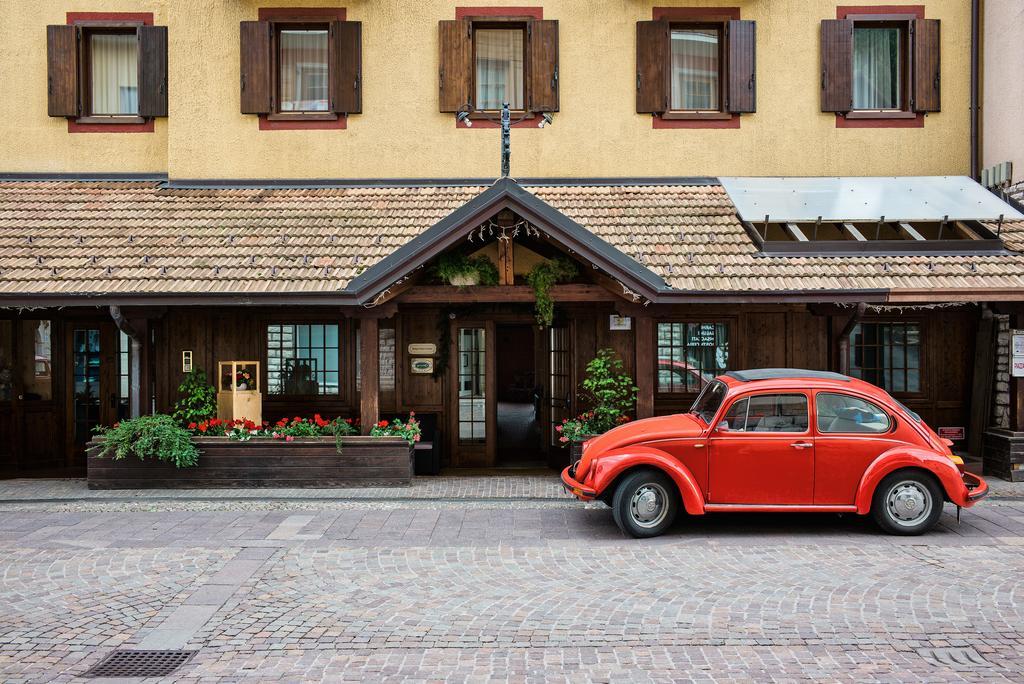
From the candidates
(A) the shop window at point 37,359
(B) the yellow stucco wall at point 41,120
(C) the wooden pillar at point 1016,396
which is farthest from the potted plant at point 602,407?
(A) the shop window at point 37,359

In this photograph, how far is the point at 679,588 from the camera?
6.81m

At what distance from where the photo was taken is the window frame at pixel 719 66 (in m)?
13.5

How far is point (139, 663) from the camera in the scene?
5430mm

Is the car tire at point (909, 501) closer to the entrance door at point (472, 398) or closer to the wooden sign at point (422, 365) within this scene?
the entrance door at point (472, 398)

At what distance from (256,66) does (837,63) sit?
362 inches

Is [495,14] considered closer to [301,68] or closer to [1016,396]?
[301,68]

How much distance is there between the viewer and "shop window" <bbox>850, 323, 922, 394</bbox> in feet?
43.0

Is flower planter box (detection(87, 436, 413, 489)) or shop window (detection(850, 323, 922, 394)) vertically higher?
shop window (detection(850, 323, 922, 394))

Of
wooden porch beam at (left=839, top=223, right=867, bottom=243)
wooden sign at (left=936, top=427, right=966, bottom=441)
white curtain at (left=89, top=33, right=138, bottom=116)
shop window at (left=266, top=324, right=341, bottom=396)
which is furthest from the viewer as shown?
white curtain at (left=89, top=33, right=138, bottom=116)

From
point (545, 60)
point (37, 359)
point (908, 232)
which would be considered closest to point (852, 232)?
point (908, 232)

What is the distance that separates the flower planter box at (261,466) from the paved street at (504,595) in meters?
1.06

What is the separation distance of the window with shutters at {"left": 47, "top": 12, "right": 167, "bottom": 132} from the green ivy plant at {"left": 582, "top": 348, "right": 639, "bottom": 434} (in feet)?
27.3

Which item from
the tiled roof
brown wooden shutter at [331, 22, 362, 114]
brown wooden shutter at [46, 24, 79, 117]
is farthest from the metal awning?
brown wooden shutter at [46, 24, 79, 117]

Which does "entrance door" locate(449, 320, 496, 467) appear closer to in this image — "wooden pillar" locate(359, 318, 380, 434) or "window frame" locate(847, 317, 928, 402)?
"wooden pillar" locate(359, 318, 380, 434)
